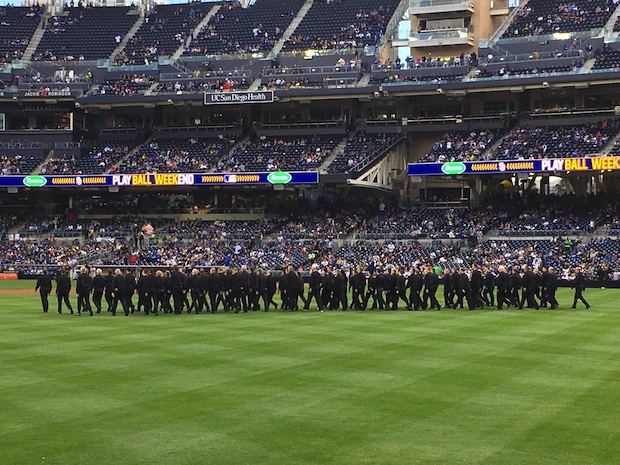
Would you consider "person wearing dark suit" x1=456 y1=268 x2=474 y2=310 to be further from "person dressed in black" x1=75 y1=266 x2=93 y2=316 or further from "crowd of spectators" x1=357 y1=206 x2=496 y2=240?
"crowd of spectators" x1=357 y1=206 x2=496 y2=240

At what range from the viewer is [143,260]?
56.6 metres

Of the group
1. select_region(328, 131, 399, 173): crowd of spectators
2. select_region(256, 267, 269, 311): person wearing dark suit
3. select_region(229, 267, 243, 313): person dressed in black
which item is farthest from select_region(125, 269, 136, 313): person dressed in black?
select_region(328, 131, 399, 173): crowd of spectators

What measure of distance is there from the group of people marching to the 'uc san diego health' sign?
3210 centimetres

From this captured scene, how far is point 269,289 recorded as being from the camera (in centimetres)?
3075

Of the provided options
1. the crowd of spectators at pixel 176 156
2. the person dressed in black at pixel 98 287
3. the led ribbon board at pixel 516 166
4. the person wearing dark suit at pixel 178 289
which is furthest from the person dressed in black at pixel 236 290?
the crowd of spectators at pixel 176 156

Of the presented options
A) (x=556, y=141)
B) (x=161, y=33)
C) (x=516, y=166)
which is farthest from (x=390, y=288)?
(x=161, y=33)

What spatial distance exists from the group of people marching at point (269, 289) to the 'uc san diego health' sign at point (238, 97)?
105 feet

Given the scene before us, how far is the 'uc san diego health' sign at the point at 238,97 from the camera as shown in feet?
204

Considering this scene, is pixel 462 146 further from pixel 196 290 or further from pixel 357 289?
pixel 196 290

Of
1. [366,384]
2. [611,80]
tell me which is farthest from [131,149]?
[366,384]

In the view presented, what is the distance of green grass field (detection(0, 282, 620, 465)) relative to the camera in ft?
34.8

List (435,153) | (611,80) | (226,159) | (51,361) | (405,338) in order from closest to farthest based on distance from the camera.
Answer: (51,361) < (405,338) < (611,80) < (435,153) < (226,159)

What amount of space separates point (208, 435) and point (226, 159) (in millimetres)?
53445

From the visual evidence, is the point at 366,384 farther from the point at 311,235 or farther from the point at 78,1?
the point at 78,1
